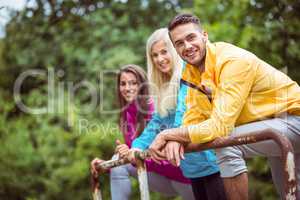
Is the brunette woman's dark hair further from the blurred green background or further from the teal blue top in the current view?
the blurred green background

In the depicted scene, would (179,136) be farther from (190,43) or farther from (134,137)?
(134,137)

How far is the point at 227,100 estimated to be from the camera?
2.21m

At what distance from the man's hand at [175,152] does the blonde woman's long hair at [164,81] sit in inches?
39.2

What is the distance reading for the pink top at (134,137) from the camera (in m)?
3.28

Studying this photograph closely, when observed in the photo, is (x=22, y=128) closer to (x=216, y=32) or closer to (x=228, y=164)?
(x=216, y=32)

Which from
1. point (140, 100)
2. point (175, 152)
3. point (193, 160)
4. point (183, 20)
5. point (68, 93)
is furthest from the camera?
point (68, 93)

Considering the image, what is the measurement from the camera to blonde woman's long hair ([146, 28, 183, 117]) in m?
3.17

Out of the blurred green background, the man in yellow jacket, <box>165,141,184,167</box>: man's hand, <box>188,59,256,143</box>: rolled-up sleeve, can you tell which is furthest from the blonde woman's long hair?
the blurred green background

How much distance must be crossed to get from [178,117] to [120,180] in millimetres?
562

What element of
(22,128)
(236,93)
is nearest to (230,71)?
(236,93)

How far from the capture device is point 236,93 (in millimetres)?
2217

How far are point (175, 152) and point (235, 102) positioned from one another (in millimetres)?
310

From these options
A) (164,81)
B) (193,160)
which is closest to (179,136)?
(193,160)

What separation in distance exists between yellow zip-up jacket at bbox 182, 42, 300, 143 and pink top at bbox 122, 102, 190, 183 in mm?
922
